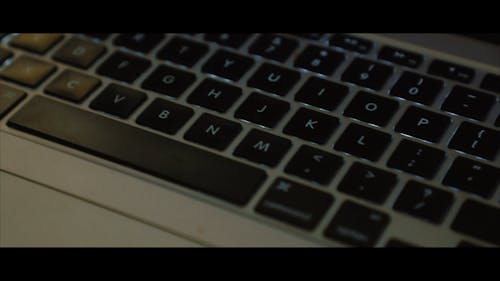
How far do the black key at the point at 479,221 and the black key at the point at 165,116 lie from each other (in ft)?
0.59

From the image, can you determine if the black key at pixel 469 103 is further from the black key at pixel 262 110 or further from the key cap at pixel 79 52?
the key cap at pixel 79 52

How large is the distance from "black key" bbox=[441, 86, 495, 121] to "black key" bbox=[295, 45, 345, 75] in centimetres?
8

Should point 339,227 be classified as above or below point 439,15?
below

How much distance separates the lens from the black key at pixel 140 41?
1.51 ft

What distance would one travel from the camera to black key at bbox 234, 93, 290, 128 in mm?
395

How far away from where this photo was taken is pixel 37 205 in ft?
1.20

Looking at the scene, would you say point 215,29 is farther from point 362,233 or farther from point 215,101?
point 362,233

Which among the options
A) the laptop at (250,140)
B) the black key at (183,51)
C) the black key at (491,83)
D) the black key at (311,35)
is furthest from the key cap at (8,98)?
the black key at (491,83)

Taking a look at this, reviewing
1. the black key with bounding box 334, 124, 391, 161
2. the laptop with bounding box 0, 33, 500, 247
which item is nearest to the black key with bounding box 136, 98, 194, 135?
the laptop with bounding box 0, 33, 500, 247

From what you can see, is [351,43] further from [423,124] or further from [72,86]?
[72,86]

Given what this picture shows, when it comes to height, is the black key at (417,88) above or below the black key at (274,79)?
above

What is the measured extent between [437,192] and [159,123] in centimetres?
18

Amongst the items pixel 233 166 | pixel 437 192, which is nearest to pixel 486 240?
pixel 437 192

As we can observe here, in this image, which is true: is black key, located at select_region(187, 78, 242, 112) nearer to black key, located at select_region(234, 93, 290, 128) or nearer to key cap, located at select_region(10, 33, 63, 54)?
black key, located at select_region(234, 93, 290, 128)
